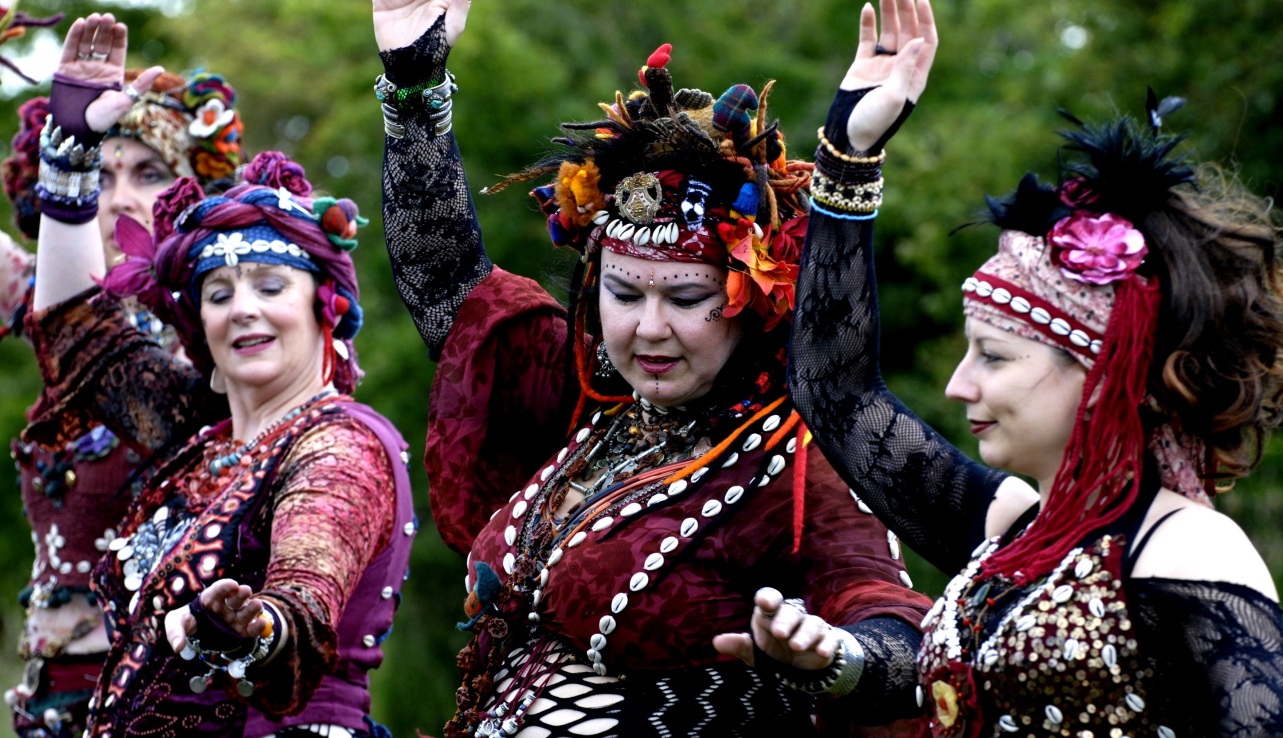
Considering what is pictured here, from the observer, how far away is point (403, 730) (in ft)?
42.3

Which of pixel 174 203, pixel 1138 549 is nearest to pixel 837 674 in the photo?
pixel 1138 549

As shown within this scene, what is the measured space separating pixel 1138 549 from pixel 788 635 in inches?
21.4

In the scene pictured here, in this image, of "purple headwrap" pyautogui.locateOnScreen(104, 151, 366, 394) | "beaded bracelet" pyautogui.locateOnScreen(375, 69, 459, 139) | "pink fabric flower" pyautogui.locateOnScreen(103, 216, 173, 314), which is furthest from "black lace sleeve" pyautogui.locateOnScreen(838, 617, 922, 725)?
"pink fabric flower" pyautogui.locateOnScreen(103, 216, 173, 314)

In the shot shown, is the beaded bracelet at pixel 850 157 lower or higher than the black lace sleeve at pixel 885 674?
higher

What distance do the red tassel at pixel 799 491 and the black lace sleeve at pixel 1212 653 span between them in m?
0.72

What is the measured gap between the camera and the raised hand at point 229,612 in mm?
3182

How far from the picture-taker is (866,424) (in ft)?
9.54

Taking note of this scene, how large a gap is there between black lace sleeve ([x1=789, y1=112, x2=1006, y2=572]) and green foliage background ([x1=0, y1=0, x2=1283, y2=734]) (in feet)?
20.3

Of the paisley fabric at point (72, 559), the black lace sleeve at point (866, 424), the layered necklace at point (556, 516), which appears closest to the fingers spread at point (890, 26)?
the black lace sleeve at point (866, 424)

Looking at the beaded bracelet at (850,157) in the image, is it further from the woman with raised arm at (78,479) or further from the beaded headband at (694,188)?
the woman with raised arm at (78,479)

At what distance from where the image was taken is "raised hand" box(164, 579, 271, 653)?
3182mm

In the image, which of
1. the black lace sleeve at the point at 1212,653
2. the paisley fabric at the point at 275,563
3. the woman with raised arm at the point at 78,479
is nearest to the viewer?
the black lace sleeve at the point at 1212,653

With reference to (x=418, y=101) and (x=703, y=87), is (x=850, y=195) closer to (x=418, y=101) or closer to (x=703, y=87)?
(x=418, y=101)

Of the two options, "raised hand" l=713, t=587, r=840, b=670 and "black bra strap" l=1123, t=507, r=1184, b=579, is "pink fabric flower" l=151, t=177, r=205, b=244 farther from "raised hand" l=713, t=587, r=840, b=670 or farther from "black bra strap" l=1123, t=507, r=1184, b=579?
"black bra strap" l=1123, t=507, r=1184, b=579
